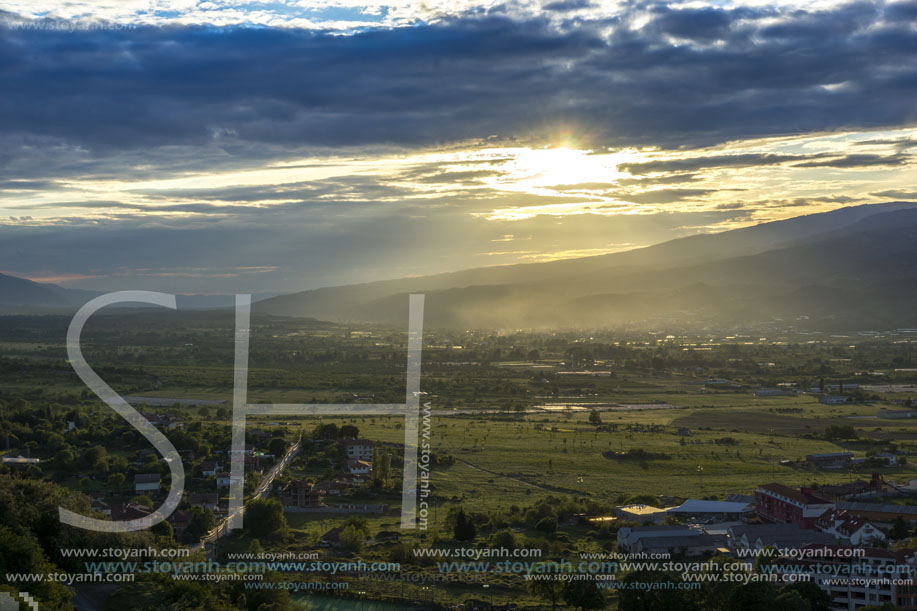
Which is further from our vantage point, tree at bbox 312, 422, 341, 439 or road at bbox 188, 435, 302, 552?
tree at bbox 312, 422, 341, 439

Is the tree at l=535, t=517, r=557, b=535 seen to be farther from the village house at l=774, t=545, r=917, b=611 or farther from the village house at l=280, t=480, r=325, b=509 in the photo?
the village house at l=280, t=480, r=325, b=509

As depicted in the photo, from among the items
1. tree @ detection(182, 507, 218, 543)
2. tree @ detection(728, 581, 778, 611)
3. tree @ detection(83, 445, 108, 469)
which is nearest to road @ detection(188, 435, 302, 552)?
tree @ detection(182, 507, 218, 543)

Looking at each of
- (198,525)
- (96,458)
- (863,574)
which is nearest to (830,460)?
(863,574)

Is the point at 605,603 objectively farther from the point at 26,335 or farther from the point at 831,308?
the point at 831,308

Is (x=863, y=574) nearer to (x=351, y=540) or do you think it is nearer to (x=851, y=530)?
(x=851, y=530)

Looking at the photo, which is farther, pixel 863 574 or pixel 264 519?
pixel 264 519

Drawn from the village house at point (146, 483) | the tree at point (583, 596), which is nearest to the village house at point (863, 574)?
the tree at point (583, 596)

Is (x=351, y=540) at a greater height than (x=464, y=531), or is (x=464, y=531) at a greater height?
(x=464, y=531)
